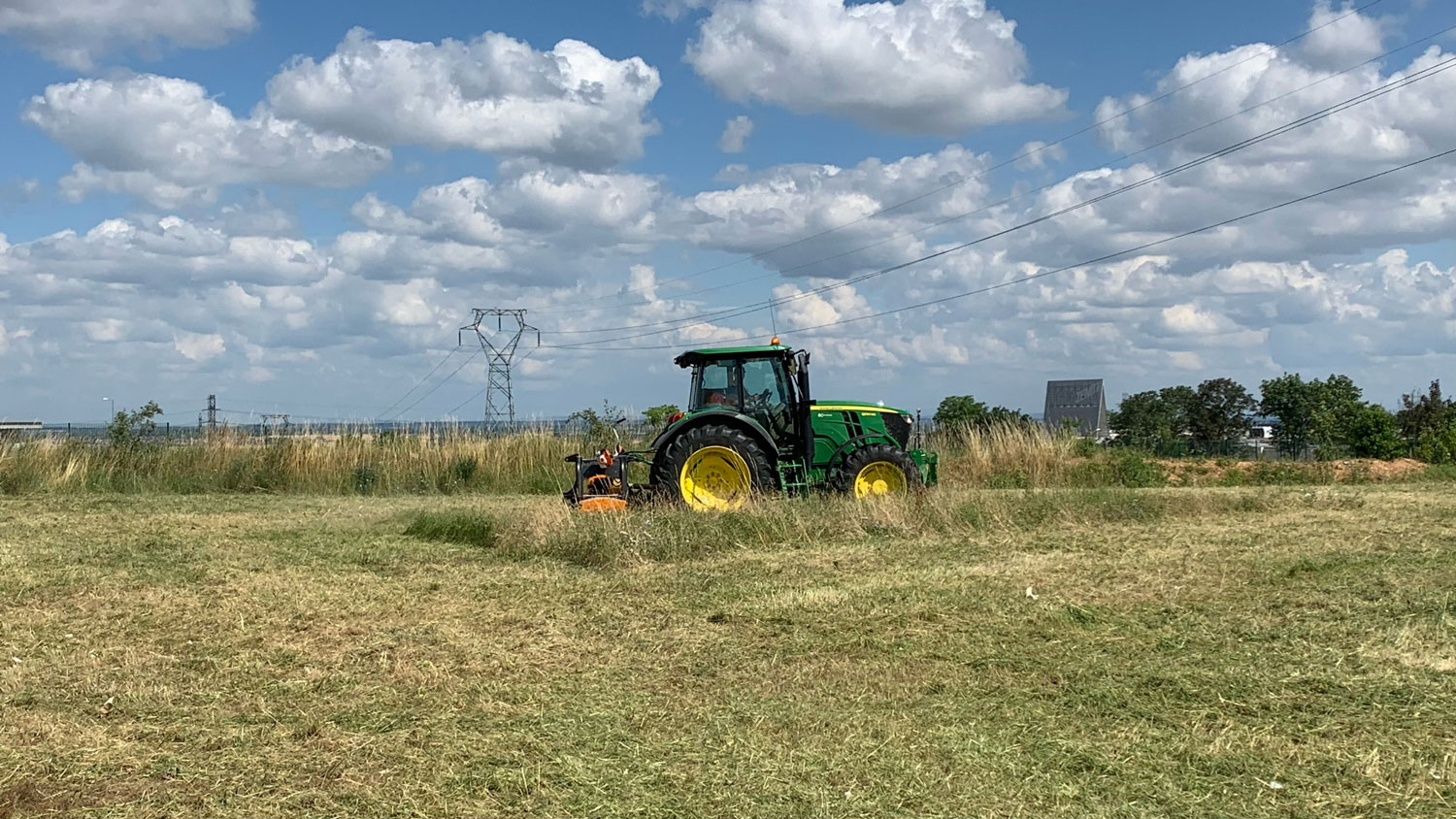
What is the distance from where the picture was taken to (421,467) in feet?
64.9

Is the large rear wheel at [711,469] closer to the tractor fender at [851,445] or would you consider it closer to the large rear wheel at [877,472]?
the tractor fender at [851,445]

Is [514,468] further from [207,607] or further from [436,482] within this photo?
[207,607]

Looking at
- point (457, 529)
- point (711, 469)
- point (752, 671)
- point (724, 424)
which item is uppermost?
point (724, 424)

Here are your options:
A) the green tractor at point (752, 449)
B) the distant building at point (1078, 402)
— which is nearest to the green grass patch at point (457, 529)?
the green tractor at point (752, 449)

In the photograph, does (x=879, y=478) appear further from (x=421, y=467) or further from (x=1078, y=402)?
(x=1078, y=402)

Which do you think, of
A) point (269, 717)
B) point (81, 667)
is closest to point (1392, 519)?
point (269, 717)

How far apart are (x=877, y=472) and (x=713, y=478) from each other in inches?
67.4

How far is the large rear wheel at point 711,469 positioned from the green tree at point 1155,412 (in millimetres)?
18208

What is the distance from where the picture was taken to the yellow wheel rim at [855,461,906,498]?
12259 mm

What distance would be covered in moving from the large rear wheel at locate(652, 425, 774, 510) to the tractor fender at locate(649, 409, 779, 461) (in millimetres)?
84

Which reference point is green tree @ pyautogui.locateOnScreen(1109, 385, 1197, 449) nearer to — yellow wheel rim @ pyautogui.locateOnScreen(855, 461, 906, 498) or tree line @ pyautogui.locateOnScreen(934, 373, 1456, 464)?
tree line @ pyautogui.locateOnScreen(934, 373, 1456, 464)

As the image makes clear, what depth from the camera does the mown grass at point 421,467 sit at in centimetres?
1798

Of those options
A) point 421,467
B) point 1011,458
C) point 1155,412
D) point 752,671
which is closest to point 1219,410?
point 1155,412

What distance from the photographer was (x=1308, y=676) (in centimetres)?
550
